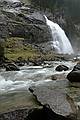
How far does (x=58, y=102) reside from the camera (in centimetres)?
1327

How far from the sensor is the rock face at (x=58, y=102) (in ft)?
39.1

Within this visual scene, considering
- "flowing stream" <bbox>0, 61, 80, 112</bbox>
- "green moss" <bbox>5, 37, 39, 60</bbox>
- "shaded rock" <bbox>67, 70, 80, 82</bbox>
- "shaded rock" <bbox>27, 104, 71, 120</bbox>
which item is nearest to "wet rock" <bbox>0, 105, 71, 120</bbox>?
"shaded rock" <bbox>27, 104, 71, 120</bbox>

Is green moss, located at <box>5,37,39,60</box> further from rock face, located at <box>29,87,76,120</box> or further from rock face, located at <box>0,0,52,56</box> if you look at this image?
rock face, located at <box>29,87,76,120</box>

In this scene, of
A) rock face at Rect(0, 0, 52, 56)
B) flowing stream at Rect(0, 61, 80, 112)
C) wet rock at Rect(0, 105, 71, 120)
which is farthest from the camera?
rock face at Rect(0, 0, 52, 56)

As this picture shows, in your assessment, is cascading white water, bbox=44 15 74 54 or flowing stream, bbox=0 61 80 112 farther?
cascading white water, bbox=44 15 74 54

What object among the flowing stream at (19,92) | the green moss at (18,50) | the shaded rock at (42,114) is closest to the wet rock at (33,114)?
the shaded rock at (42,114)

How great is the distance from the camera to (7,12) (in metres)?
63.7

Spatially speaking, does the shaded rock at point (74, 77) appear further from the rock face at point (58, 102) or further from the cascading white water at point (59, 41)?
the cascading white water at point (59, 41)

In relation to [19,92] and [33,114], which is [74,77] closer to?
[19,92]

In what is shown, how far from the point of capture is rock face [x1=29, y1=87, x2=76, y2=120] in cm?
1191

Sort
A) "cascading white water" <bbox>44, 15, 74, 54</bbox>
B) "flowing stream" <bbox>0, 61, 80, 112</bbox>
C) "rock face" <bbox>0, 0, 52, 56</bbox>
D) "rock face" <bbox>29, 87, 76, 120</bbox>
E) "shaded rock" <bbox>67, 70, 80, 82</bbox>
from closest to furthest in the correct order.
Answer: "rock face" <bbox>29, 87, 76, 120</bbox>, "flowing stream" <bbox>0, 61, 80, 112</bbox>, "shaded rock" <bbox>67, 70, 80, 82</bbox>, "rock face" <bbox>0, 0, 52, 56</bbox>, "cascading white water" <bbox>44, 15, 74, 54</bbox>

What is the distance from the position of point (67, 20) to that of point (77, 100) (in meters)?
64.4

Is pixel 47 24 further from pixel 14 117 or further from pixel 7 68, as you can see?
pixel 14 117

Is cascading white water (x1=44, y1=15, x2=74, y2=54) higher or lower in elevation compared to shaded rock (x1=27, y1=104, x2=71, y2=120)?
lower
